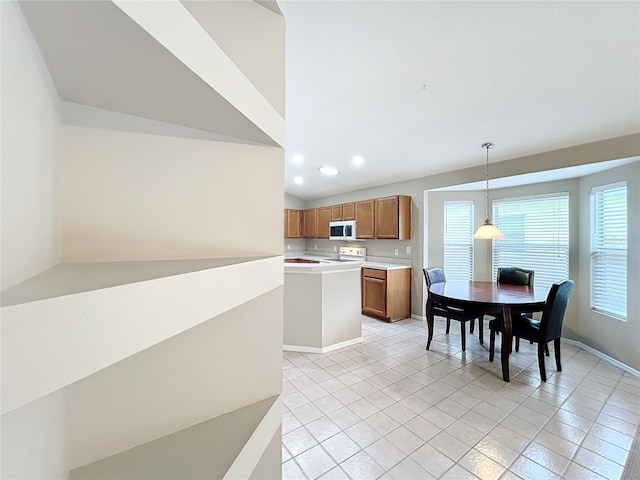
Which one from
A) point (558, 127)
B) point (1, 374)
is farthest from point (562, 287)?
point (1, 374)

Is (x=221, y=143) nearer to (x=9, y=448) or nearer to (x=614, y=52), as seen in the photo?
(x=9, y=448)

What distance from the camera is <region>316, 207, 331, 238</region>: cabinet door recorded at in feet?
20.7

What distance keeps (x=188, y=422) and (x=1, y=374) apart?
57 centimetres

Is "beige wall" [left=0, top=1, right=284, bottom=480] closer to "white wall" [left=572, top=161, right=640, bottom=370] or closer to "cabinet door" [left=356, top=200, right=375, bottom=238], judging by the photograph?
"white wall" [left=572, top=161, right=640, bottom=370]

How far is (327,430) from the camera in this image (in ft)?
6.70

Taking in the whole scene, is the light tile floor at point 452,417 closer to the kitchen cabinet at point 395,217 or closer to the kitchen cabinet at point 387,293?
the kitchen cabinet at point 387,293

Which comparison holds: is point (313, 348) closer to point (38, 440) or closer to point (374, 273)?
point (374, 273)

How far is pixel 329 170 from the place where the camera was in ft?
16.0

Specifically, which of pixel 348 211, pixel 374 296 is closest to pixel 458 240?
pixel 374 296

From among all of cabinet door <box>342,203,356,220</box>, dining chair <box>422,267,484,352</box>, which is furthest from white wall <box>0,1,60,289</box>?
cabinet door <box>342,203,356,220</box>

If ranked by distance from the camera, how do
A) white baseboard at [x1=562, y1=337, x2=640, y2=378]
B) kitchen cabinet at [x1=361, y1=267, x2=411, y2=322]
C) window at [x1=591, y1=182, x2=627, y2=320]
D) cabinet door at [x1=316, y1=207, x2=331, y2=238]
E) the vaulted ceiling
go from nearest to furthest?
1. the vaulted ceiling
2. white baseboard at [x1=562, y1=337, x2=640, y2=378]
3. window at [x1=591, y1=182, x2=627, y2=320]
4. kitchen cabinet at [x1=361, y1=267, x2=411, y2=322]
5. cabinet door at [x1=316, y1=207, x2=331, y2=238]

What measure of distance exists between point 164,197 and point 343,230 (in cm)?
511

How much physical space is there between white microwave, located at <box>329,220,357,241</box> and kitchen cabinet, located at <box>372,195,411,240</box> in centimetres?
68

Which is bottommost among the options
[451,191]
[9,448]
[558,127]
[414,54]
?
[9,448]
